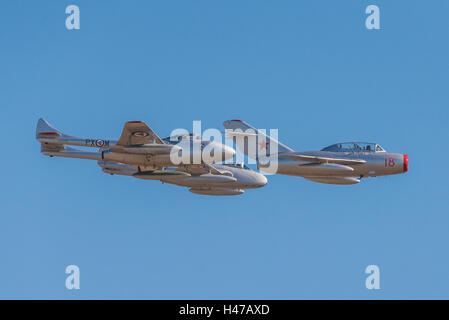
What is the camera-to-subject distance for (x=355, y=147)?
57438 mm

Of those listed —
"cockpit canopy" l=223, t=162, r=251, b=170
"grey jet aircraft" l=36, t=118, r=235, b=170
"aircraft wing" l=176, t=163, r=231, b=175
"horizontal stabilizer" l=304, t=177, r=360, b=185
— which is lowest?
"horizontal stabilizer" l=304, t=177, r=360, b=185

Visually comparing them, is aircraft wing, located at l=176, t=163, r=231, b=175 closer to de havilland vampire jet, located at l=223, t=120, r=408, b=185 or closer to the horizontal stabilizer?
de havilland vampire jet, located at l=223, t=120, r=408, b=185

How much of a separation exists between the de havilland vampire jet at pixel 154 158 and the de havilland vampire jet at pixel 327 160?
3.20 metres

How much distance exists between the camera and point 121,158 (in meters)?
53.9

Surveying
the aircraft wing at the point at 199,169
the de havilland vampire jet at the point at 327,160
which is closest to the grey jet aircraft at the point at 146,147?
the aircraft wing at the point at 199,169

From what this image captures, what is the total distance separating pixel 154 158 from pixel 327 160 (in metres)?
11.6

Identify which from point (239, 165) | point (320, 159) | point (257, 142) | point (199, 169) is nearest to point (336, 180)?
point (320, 159)

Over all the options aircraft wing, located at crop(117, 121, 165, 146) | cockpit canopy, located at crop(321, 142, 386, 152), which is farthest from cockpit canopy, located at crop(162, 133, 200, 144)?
cockpit canopy, located at crop(321, 142, 386, 152)

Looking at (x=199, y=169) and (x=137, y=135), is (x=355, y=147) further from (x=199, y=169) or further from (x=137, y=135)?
(x=137, y=135)

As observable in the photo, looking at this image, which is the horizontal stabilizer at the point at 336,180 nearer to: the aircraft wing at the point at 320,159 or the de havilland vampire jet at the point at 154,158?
the aircraft wing at the point at 320,159

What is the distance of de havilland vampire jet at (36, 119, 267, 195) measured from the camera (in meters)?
52.5

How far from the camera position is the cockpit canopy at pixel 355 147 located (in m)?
57.2

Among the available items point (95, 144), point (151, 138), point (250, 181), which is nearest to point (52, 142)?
point (95, 144)

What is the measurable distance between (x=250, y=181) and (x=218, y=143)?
687 centimetres
